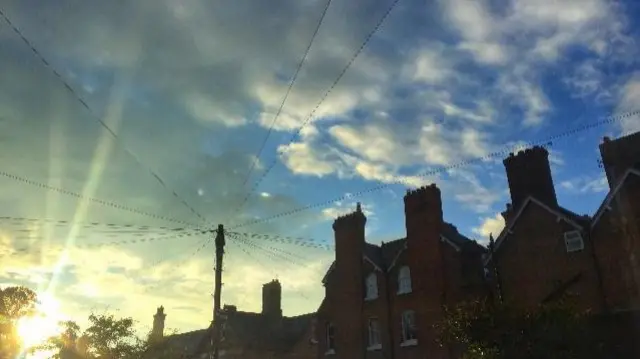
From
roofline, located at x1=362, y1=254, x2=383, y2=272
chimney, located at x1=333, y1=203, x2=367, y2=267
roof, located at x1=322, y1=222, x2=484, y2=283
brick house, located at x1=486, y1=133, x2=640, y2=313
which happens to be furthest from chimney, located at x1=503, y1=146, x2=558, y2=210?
chimney, located at x1=333, y1=203, x2=367, y2=267

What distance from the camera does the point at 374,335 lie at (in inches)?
1309

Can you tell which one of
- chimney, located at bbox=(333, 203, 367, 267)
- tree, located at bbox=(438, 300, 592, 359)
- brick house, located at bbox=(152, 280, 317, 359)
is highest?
chimney, located at bbox=(333, 203, 367, 267)

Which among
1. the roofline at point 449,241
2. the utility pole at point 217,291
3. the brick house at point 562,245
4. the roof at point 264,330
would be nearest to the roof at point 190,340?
the roof at point 264,330

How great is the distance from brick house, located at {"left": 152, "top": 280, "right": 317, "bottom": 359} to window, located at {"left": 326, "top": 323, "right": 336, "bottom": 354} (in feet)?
19.3

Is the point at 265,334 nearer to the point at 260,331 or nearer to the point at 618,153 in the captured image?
the point at 260,331

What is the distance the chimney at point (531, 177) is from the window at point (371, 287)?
10.6m

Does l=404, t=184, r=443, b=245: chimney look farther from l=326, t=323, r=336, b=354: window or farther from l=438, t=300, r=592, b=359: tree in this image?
l=438, t=300, r=592, b=359: tree

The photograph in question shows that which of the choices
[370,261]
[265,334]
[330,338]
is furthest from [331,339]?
[265,334]

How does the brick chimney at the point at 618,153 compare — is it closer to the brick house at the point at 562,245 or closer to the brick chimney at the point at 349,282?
the brick house at the point at 562,245

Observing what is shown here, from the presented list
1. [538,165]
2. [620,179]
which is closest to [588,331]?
[620,179]

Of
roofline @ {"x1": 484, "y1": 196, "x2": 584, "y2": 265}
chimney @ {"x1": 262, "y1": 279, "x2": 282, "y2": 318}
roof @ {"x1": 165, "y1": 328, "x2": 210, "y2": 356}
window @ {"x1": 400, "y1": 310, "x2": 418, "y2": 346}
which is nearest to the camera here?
roofline @ {"x1": 484, "y1": 196, "x2": 584, "y2": 265}

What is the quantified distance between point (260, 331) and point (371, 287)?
18922 mm

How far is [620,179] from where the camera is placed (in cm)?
2478

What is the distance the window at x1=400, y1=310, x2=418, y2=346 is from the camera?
30641 millimetres
